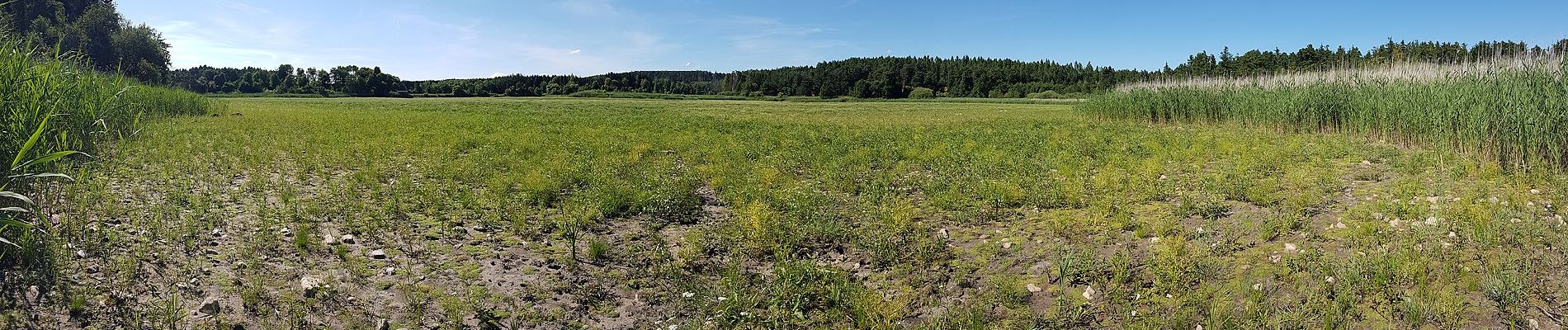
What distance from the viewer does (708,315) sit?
193 inches

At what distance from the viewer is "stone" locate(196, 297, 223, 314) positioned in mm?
4547

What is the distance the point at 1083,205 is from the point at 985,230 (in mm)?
1662

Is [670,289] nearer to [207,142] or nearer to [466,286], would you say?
[466,286]

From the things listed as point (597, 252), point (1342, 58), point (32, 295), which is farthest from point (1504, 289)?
point (1342, 58)

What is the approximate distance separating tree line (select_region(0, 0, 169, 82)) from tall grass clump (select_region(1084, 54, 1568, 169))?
223 ft

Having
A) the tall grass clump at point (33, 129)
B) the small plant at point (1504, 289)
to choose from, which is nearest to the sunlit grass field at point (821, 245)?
the small plant at point (1504, 289)

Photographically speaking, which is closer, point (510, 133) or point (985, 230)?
point (985, 230)

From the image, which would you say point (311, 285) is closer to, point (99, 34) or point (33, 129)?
point (33, 129)

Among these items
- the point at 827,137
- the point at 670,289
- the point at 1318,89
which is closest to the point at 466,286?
the point at 670,289

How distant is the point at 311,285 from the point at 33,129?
3.51 metres

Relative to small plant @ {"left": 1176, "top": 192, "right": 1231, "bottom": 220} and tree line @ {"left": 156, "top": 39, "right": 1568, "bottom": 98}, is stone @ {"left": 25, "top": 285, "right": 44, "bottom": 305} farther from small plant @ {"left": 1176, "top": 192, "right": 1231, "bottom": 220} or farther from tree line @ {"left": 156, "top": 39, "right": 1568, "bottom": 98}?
tree line @ {"left": 156, "top": 39, "right": 1568, "bottom": 98}

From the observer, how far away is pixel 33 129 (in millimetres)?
6102

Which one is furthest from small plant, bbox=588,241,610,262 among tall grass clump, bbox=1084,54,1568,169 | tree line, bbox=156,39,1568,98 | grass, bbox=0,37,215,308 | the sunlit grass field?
tree line, bbox=156,39,1568,98

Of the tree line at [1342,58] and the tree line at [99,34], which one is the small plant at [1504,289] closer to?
the tree line at [1342,58]
